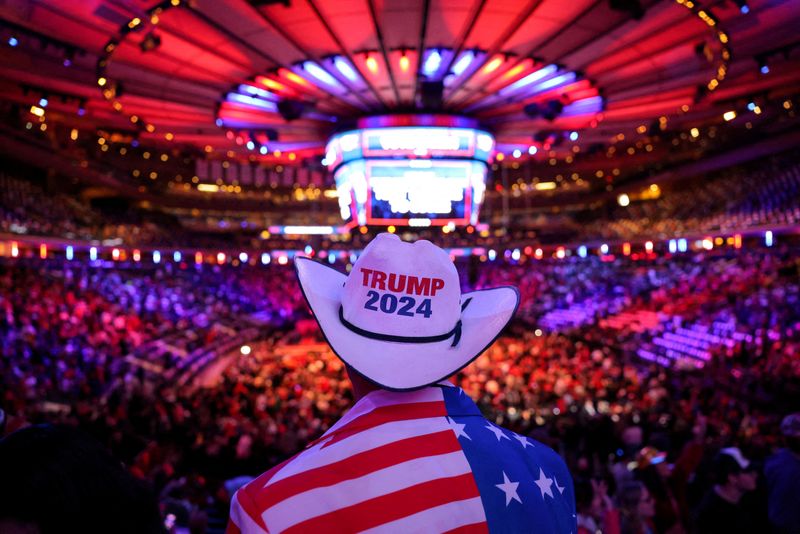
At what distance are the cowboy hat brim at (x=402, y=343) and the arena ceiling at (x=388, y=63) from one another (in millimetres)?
6494

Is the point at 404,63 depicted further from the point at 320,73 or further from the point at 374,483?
the point at 374,483

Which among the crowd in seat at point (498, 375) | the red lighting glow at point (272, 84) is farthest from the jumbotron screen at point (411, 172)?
the crowd in seat at point (498, 375)

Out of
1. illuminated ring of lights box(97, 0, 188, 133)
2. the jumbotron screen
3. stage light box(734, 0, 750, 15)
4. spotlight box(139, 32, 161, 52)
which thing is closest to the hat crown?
illuminated ring of lights box(97, 0, 188, 133)

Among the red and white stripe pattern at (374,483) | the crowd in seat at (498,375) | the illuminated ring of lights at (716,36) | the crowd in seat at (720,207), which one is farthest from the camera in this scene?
the crowd in seat at (720,207)

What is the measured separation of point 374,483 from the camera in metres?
1.35

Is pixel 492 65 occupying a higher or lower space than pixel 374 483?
higher

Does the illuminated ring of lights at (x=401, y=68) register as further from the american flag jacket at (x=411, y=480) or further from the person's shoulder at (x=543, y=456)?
the american flag jacket at (x=411, y=480)

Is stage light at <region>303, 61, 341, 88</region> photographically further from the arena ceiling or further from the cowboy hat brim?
the cowboy hat brim

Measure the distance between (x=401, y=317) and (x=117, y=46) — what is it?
885 centimetres

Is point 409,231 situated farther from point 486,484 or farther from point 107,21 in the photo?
point 486,484

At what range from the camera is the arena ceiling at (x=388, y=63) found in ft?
26.4

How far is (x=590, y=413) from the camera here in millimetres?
12961

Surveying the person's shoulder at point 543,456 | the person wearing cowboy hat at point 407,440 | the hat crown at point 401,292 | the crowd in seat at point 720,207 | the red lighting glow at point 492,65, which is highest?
the red lighting glow at point 492,65

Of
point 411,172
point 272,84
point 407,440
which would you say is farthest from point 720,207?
point 407,440
